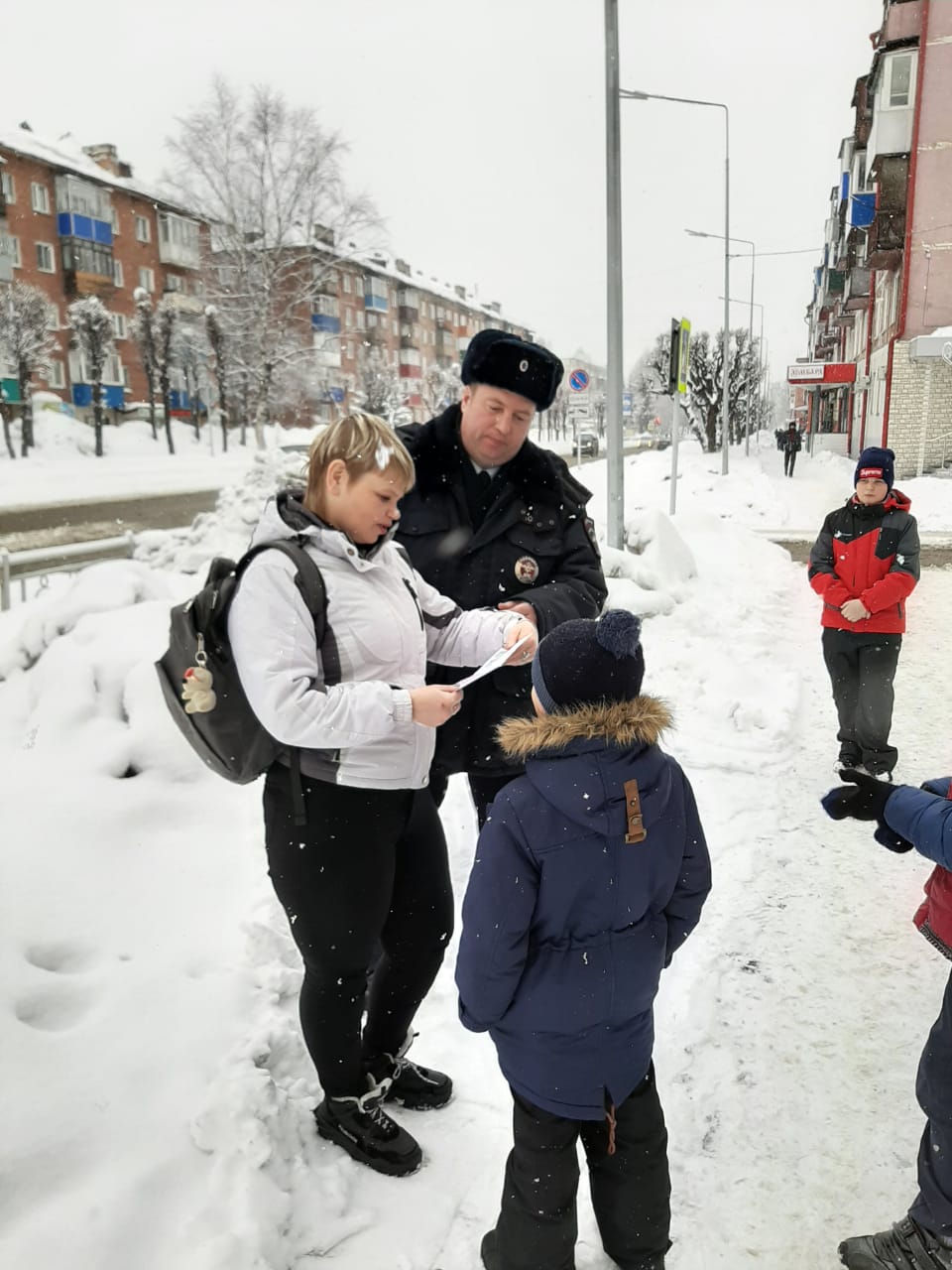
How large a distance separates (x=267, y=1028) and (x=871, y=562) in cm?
372

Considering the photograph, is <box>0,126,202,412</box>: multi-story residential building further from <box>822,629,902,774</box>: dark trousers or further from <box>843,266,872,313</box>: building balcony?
<box>822,629,902,774</box>: dark trousers

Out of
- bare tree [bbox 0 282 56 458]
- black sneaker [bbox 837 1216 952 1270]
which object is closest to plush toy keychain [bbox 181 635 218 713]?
black sneaker [bbox 837 1216 952 1270]

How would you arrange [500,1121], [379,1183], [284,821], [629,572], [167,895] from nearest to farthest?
[284,821]
[379,1183]
[500,1121]
[167,895]
[629,572]

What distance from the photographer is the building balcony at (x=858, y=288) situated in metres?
33.0

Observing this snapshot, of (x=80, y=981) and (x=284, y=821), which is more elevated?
(x=284, y=821)

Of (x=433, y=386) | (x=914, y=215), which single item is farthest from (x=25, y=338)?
(x=433, y=386)

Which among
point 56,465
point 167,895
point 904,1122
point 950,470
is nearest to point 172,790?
point 167,895

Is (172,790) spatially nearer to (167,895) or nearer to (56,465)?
(167,895)

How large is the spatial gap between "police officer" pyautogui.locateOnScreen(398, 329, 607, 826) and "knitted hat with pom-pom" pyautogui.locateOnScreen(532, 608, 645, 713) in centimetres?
77

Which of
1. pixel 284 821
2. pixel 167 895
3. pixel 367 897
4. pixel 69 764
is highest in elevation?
pixel 284 821

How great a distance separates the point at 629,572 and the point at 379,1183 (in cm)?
736

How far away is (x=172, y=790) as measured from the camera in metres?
3.84

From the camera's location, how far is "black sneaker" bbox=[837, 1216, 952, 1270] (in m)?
1.86

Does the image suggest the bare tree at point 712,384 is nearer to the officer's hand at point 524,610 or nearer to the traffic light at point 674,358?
the traffic light at point 674,358
